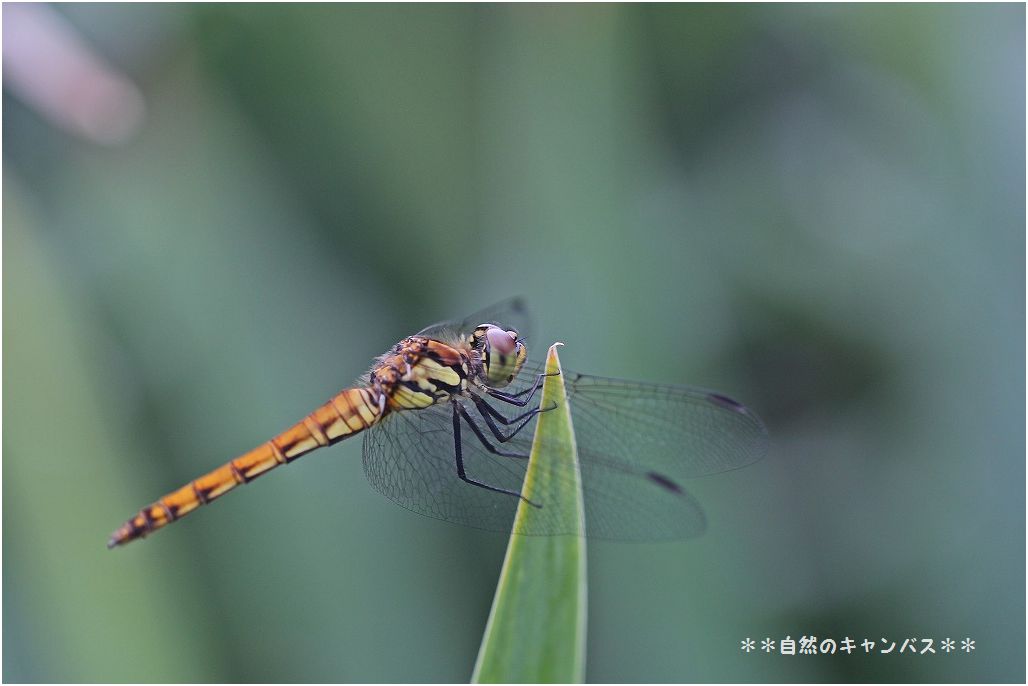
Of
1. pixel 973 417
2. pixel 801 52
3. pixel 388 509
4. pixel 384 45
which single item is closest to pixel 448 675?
pixel 388 509

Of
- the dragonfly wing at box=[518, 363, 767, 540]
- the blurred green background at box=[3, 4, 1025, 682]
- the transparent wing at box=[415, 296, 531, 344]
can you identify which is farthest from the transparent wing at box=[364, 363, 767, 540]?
the blurred green background at box=[3, 4, 1025, 682]

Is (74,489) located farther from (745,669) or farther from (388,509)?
(745,669)

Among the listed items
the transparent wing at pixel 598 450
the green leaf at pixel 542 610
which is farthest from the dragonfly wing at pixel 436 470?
the green leaf at pixel 542 610

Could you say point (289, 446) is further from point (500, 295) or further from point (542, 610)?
point (542, 610)

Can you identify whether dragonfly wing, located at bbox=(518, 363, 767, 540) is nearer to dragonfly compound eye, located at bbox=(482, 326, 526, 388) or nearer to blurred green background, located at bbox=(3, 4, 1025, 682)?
dragonfly compound eye, located at bbox=(482, 326, 526, 388)

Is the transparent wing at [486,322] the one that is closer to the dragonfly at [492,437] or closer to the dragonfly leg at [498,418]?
the dragonfly at [492,437]

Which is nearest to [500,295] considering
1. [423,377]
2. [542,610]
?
[423,377]
